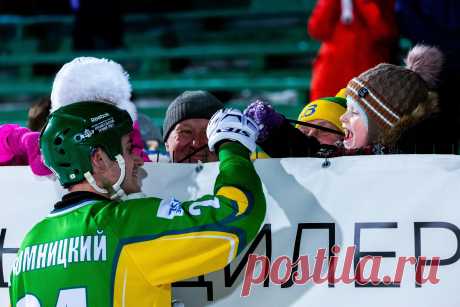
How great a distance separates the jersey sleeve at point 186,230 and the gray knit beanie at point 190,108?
1.54 meters

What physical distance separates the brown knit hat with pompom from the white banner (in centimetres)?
17

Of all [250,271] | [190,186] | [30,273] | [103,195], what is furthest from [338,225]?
[30,273]

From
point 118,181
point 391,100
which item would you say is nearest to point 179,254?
point 118,181

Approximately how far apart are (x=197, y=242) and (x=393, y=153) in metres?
0.99

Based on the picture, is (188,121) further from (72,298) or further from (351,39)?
(351,39)

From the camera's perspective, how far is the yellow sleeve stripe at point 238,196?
3.16 meters

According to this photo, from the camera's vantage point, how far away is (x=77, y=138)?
326 centimetres

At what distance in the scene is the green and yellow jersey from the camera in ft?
10.3

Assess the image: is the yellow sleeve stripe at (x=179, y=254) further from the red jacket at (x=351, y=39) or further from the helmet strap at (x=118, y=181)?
the red jacket at (x=351, y=39)

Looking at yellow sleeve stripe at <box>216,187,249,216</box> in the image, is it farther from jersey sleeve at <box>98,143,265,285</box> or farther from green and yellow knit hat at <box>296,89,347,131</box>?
green and yellow knit hat at <box>296,89,347,131</box>

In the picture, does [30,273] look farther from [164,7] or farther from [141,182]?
[164,7]

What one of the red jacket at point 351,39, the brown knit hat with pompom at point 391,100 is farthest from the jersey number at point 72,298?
the red jacket at point 351,39

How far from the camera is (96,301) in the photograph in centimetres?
321

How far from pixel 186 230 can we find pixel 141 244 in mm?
161
